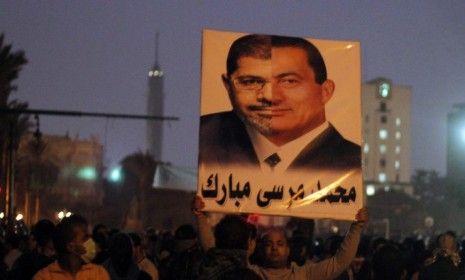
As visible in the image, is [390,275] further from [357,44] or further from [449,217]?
[449,217]

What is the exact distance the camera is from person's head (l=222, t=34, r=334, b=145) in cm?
831

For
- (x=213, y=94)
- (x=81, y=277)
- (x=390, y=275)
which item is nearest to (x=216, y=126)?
(x=213, y=94)

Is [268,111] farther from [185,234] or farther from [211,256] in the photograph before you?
[185,234]

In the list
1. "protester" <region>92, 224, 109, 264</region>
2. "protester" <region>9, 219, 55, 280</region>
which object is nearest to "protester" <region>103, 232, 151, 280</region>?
"protester" <region>9, 219, 55, 280</region>

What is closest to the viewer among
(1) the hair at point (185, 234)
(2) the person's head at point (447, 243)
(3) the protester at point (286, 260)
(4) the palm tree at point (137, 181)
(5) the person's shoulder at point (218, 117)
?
(3) the protester at point (286, 260)

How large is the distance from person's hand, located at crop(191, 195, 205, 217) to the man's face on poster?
2.52ft

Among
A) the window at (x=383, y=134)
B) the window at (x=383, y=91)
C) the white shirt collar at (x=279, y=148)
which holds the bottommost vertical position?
the white shirt collar at (x=279, y=148)

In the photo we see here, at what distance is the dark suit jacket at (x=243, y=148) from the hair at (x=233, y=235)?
175 centimetres

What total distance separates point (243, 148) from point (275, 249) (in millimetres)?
1024

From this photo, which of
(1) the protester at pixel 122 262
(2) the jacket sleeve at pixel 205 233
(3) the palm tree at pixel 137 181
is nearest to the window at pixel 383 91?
(1) the protester at pixel 122 262

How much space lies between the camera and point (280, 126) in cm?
830

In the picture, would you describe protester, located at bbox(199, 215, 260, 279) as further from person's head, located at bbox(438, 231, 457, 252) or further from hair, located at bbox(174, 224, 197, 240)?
Answer: person's head, located at bbox(438, 231, 457, 252)

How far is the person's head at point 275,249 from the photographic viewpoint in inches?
295

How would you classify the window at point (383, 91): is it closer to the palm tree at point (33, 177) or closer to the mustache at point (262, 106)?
the mustache at point (262, 106)
